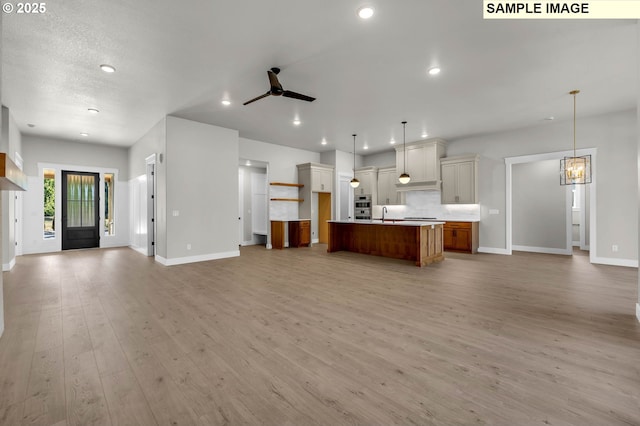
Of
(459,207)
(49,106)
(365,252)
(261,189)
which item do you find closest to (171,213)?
(49,106)

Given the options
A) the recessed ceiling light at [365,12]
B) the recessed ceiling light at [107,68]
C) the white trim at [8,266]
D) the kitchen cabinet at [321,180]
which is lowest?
the white trim at [8,266]

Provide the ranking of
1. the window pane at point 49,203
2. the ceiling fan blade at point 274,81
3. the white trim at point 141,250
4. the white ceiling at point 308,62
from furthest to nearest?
the window pane at point 49,203
the white trim at point 141,250
the ceiling fan blade at point 274,81
the white ceiling at point 308,62

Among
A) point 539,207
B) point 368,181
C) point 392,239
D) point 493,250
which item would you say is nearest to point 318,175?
point 368,181

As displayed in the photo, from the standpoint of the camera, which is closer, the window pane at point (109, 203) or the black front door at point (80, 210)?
the black front door at point (80, 210)

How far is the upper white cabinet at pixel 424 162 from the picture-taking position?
313 inches

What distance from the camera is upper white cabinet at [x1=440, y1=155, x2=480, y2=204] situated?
24.6 feet

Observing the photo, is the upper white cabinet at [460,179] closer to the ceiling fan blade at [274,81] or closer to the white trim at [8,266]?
the ceiling fan blade at [274,81]

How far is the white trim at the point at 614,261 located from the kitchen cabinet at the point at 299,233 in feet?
22.6

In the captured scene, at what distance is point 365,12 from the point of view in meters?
2.83

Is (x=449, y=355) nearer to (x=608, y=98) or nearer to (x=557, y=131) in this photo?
(x=608, y=98)

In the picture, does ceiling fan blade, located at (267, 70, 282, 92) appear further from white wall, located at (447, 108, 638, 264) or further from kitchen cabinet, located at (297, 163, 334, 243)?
white wall, located at (447, 108, 638, 264)

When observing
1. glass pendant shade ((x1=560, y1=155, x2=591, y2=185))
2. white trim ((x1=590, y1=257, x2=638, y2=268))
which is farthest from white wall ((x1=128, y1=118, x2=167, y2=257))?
white trim ((x1=590, y1=257, x2=638, y2=268))

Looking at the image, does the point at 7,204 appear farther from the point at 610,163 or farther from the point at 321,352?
the point at 610,163

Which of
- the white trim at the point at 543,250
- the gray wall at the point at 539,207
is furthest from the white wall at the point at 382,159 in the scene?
the white trim at the point at 543,250
